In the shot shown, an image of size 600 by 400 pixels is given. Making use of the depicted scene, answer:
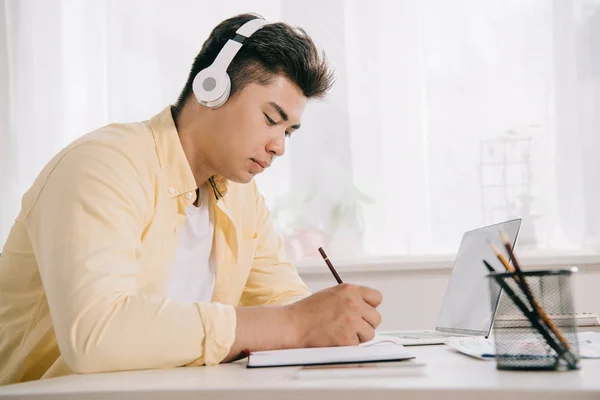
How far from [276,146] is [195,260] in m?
0.30

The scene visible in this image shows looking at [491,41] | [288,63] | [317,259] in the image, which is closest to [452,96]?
[491,41]

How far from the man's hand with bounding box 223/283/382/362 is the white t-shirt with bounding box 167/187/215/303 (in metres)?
0.41

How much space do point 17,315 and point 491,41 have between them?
1.94 m

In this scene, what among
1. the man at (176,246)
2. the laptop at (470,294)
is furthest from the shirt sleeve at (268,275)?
the laptop at (470,294)

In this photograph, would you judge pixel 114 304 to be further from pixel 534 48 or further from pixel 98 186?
pixel 534 48

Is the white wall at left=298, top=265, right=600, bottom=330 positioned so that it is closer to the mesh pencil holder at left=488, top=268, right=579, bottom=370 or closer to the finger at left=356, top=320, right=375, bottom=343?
the finger at left=356, top=320, right=375, bottom=343

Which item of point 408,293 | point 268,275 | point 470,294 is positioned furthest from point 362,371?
point 408,293

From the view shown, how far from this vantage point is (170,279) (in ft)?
4.88

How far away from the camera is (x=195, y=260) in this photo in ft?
5.13

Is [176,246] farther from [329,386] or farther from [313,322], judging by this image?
[329,386]

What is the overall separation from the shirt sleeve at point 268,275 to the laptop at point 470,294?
270 millimetres

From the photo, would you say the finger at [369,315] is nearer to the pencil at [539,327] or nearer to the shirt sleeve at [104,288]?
the shirt sleeve at [104,288]

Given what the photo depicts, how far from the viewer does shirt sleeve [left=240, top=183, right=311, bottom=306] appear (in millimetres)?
1755

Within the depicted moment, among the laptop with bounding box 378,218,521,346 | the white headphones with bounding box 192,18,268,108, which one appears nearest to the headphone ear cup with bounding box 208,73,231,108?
the white headphones with bounding box 192,18,268,108
